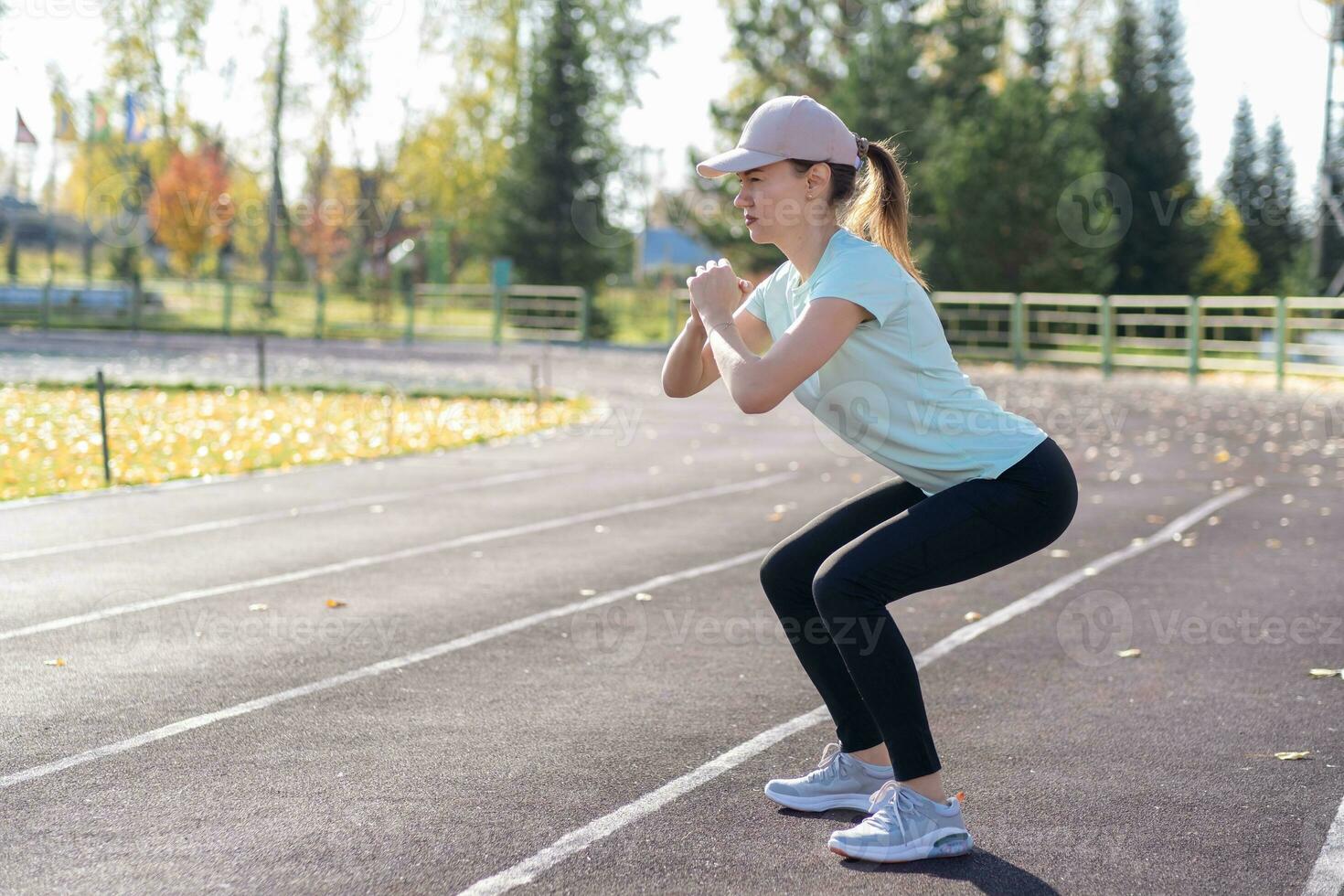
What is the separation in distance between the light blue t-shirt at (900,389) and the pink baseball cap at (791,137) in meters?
0.23

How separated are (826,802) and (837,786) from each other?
0.19ft

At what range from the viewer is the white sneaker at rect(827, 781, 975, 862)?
3.91m

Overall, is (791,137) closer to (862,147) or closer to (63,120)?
(862,147)

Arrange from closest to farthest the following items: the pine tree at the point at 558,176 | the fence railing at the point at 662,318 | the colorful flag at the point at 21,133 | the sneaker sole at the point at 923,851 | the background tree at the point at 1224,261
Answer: the sneaker sole at the point at 923,851
the colorful flag at the point at 21,133
the fence railing at the point at 662,318
the pine tree at the point at 558,176
the background tree at the point at 1224,261

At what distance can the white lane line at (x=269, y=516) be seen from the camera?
8.84 m

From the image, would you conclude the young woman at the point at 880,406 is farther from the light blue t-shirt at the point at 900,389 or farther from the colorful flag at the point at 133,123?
the colorful flag at the point at 133,123

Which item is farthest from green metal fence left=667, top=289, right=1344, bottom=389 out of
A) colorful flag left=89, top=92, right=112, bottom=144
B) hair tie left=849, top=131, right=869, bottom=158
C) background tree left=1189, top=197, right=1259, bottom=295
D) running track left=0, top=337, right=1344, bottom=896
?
colorful flag left=89, top=92, right=112, bottom=144

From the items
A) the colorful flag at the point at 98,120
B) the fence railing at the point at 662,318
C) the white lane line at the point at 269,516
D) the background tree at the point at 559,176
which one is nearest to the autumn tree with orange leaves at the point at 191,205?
the fence railing at the point at 662,318

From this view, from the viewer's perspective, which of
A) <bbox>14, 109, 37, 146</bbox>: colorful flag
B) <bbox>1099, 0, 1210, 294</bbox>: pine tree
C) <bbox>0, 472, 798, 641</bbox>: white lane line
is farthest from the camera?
<bbox>1099, 0, 1210, 294</bbox>: pine tree

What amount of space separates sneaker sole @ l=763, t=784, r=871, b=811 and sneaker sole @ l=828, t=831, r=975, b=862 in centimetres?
32

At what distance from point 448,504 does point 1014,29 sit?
51.2 metres

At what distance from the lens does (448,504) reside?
11156 millimetres

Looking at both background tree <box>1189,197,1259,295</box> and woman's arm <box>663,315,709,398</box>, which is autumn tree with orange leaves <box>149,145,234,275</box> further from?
woman's arm <box>663,315,709,398</box>

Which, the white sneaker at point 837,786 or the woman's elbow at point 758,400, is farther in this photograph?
the white sneaker at point 837,786
